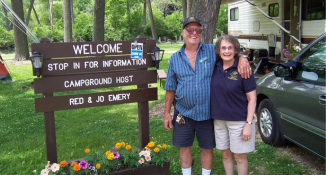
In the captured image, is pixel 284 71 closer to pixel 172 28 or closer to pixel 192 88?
pixel 192 88

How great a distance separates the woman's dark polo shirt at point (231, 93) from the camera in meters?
2.72

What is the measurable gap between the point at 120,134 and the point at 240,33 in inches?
450

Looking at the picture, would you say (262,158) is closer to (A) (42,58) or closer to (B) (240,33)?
(A) (42,58)

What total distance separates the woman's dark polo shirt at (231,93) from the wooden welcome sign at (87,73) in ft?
3.34

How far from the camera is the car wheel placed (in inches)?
164

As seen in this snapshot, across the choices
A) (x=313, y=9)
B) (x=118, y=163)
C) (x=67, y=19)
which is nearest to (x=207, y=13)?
(x=118, y=163)

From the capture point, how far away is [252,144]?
9.21 ft

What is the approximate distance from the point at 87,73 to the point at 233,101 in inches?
63.4

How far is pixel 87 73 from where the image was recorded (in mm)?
3291

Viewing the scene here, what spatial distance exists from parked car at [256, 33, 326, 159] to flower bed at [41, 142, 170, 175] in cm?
161

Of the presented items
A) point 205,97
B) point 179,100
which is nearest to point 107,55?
point 179,100

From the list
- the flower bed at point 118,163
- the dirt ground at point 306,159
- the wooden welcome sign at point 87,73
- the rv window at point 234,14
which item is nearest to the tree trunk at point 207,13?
the wooden welcome sign at point 87,73

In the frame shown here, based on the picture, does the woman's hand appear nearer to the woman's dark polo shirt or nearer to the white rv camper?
the woman's dark polo shirt

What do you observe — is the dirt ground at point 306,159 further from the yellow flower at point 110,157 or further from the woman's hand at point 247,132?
the yellow flower at point 110,157
